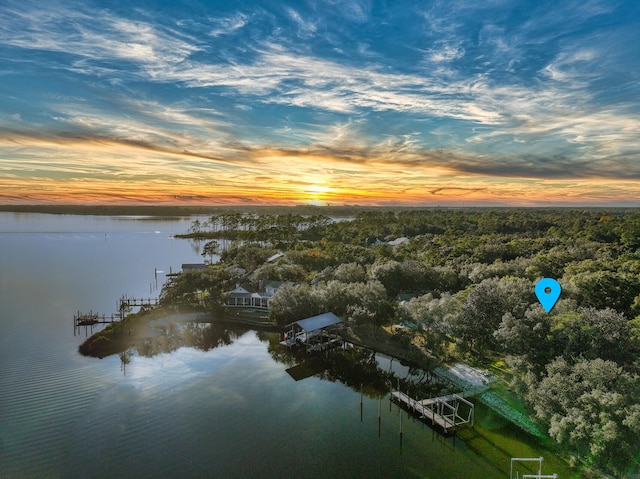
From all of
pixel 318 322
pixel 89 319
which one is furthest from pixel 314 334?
pixel 89 319

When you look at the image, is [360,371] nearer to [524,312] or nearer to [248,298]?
[524,312]

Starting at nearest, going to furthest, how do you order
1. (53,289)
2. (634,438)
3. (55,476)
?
1. (634,438)
2. (55,476)
3. (53,289)

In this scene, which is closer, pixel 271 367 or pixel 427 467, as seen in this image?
pixel 427 467

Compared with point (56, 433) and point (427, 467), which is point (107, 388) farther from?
point (427, 467)

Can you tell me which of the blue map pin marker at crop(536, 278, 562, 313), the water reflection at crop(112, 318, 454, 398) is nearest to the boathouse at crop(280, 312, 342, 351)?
the water reflection at crop(112, 318, 454, 398)

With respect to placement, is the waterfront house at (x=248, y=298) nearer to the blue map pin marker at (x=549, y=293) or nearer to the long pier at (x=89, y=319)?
the long pier at (x=89, y=319)

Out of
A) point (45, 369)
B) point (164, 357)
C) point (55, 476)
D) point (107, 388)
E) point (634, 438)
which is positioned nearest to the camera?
point (634, 438)

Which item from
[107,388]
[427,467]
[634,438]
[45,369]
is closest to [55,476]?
[107,388]
